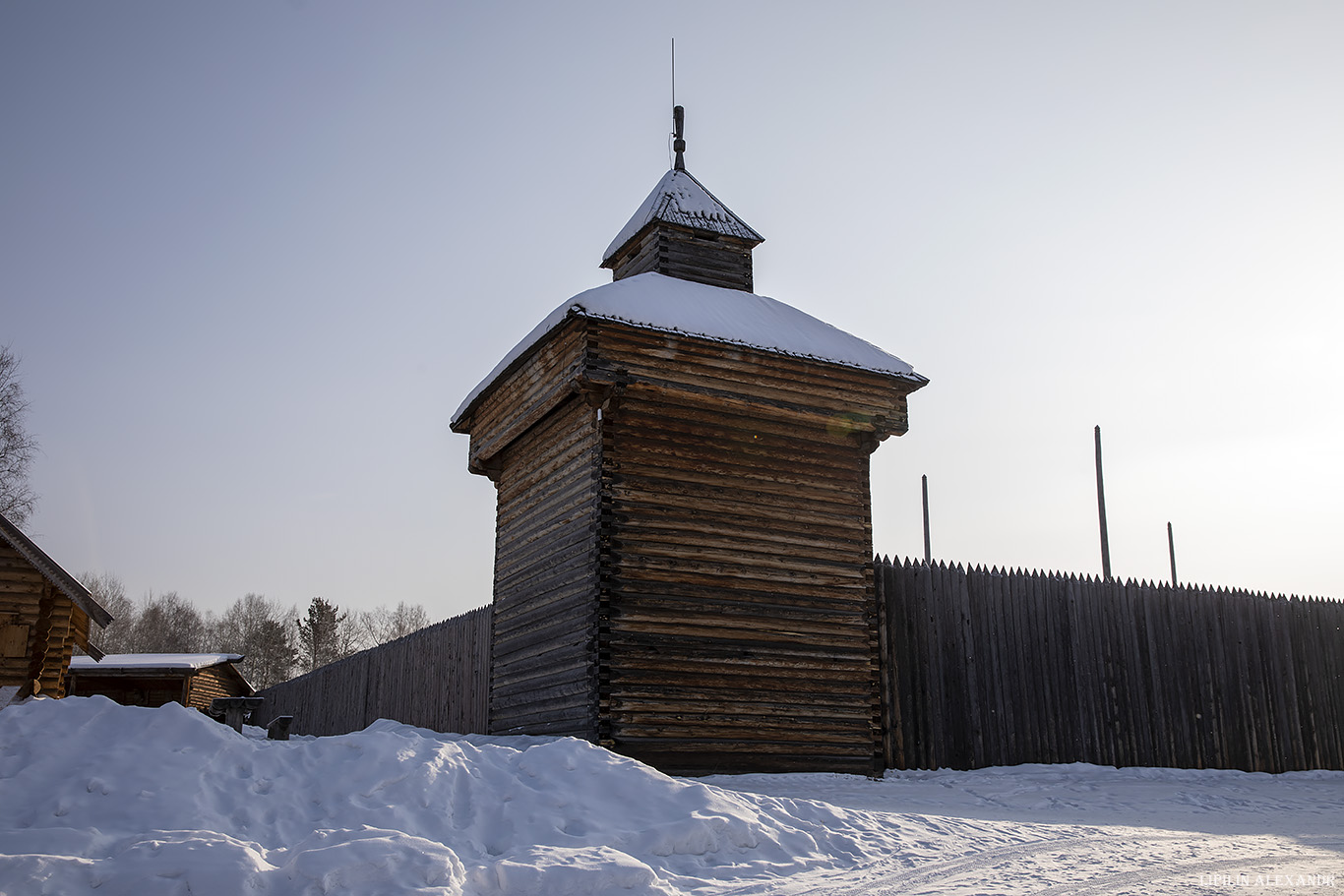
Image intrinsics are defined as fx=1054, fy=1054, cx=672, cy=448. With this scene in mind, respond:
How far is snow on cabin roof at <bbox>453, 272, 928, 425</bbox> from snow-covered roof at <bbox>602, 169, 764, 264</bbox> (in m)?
1.22

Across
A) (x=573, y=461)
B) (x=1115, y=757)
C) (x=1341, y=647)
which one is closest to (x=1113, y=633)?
(x=1115, y=757)

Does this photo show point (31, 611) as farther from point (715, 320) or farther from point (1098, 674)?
point (1098, 674)

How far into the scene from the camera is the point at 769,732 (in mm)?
12086

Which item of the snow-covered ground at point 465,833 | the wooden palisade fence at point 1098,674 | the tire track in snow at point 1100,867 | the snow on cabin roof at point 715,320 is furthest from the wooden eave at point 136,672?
the tire track in snow at point 1100,867

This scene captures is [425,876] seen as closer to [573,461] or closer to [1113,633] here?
[573,461]

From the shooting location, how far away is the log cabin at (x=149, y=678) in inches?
1160

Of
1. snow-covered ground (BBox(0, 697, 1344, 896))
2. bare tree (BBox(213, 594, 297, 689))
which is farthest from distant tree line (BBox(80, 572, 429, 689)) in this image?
snow-covered ground (BBox(0, 697, 1344, 896))

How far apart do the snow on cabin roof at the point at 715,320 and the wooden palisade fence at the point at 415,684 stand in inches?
193

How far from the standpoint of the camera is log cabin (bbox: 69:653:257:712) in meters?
29.5

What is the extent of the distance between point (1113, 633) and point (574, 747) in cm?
996

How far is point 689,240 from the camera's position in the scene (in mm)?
16047

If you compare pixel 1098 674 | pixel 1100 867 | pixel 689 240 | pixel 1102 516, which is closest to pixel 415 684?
pixel 689 240

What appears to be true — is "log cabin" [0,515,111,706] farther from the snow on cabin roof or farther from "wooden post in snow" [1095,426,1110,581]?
"wooden post in snow" [1095,426,1110,581]

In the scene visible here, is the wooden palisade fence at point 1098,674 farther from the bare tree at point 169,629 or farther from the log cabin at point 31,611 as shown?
the bare tree at point 169,629
